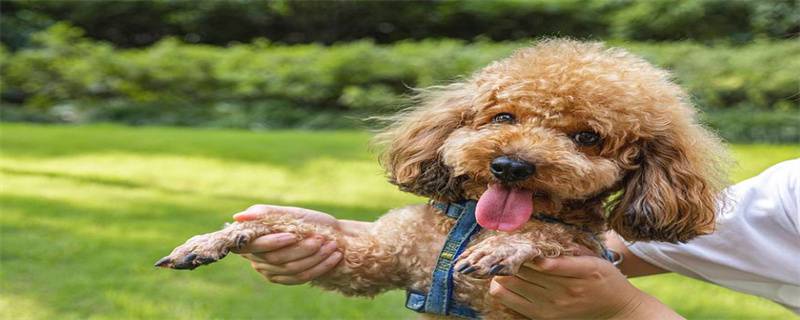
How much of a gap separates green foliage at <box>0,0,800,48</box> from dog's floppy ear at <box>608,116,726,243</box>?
9.35 m

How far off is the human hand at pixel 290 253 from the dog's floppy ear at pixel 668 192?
2.35 feet

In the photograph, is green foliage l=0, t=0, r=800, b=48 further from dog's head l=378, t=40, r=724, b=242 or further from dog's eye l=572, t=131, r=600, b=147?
dog's eye l=572, t=131, r=600, b=147

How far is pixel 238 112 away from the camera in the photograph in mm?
10539

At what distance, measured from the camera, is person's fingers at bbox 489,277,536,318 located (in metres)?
2.02

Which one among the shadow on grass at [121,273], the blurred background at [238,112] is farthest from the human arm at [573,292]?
the shadow on grass at [121,273]

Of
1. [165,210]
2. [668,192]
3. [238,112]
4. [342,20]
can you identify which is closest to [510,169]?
[668,192]

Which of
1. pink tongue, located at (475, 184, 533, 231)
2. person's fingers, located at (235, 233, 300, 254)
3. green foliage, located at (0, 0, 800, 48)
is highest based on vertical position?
green foliage, located at (0, 0, 800, 48)

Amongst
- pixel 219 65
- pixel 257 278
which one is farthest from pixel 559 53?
pixel 219 65

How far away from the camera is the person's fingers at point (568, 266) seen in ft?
6.27

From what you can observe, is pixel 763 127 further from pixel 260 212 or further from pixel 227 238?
pixel 227 238

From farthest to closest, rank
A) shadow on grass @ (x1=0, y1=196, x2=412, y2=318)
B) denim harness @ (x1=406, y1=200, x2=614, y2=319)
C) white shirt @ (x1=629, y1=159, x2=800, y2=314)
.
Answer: shadow on grass @ (x1=0, y1=196, x2=412, y2=318) < white shirt @ (x1=629, y1=159, x2=800, y2=314) < denim harness @ (x1=406, y1=200, x2=614, y2=319)

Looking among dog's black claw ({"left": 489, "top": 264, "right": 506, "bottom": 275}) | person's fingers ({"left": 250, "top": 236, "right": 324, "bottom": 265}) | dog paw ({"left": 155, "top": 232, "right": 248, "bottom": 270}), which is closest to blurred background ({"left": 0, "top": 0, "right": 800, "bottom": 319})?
person's fingers ({"left": 250, "top": 236, "right": 324, "bottom": 265})

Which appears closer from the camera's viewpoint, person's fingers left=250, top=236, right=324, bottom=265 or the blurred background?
person's fingers left=250, top=236, right=324, bottom=265

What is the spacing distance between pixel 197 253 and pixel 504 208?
27.0 inches
